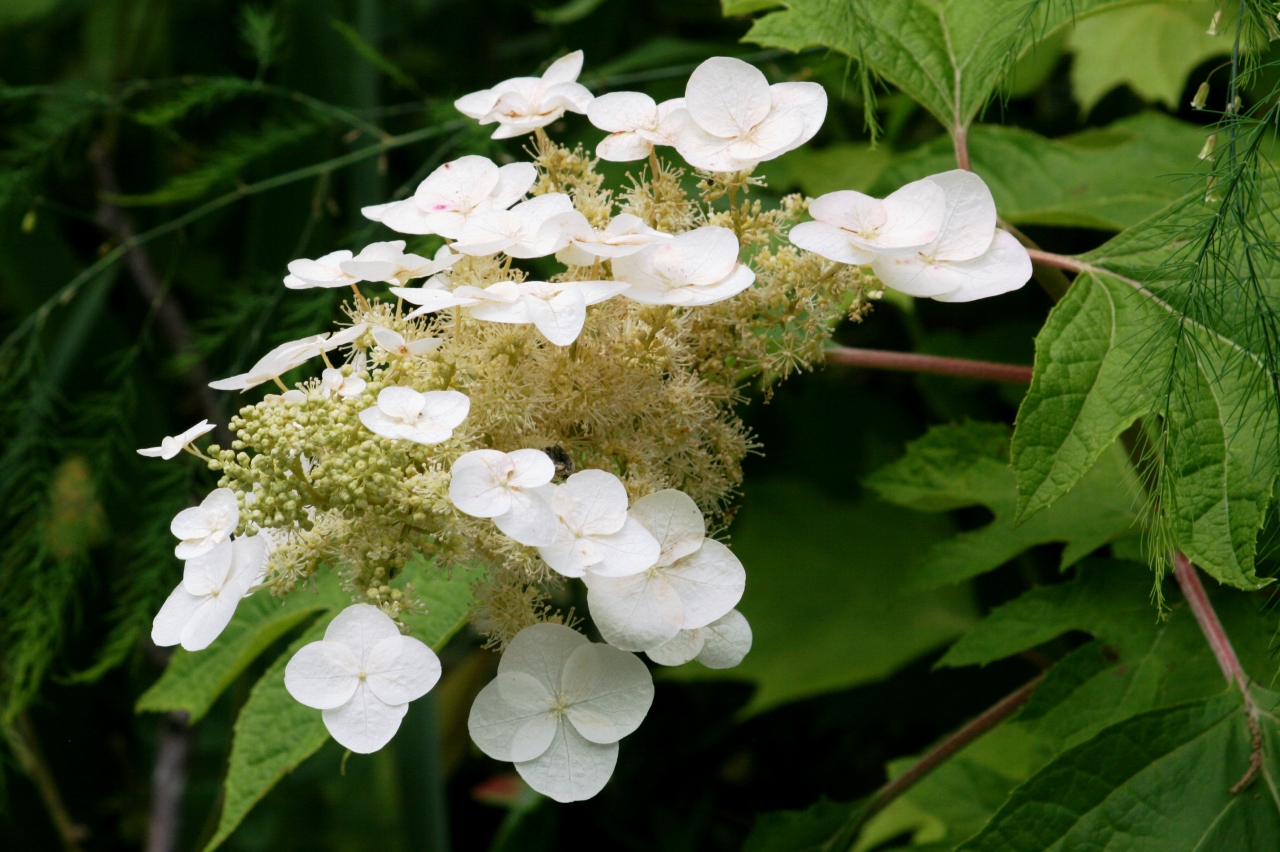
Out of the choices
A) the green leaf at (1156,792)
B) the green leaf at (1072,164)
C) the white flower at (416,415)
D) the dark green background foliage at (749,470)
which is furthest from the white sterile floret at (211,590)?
the green leaf at (1072,164)

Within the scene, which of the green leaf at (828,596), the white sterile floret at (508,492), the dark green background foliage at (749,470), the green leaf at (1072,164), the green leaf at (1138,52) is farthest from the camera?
the green leaf at (828,596)

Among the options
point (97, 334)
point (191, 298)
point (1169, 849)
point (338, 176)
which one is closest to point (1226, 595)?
point (1169, 849)

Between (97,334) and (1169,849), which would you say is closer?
(1169,849)

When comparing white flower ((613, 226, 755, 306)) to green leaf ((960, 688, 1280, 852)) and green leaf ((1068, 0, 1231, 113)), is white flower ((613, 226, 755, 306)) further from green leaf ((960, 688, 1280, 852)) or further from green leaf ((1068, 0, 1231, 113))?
green leaf ((1068, 0, 1231, 113))

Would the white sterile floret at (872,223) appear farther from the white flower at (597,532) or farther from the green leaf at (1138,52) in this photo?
the green leaf at (1138,52)

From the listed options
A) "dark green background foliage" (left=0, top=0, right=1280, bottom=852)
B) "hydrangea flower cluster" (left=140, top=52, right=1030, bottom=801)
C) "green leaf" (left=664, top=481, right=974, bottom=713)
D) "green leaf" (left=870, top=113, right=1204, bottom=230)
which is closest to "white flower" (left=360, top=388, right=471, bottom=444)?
"hydrangea flower cluster" (left=140, top=52, right=1030, bottom=801)

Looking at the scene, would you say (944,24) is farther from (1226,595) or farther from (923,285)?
(1226,595)

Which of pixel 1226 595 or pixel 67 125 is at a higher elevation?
A: pixel 67 125
